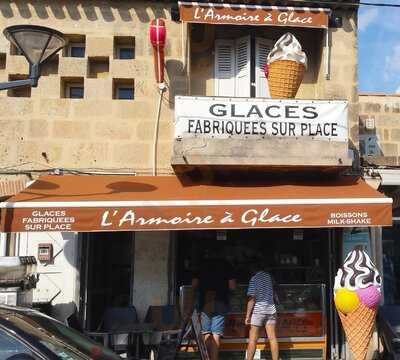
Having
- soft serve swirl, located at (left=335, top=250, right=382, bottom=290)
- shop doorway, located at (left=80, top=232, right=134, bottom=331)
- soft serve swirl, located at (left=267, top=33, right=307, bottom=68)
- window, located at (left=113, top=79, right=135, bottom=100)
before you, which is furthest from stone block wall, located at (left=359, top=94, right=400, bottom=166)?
shop doorway, located at (left=80, top=232, right=134, bottom=331)

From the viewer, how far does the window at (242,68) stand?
1084 centimetres

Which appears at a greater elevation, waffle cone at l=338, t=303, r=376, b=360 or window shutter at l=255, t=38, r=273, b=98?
window shutter at l=255, t=38, r=273, b=98

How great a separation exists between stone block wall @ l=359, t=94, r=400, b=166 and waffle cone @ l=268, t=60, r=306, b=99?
7.61ft

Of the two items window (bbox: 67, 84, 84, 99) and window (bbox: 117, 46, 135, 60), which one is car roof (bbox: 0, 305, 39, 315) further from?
window (bbox: 117, 46, 135, 60)

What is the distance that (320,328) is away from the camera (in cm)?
954

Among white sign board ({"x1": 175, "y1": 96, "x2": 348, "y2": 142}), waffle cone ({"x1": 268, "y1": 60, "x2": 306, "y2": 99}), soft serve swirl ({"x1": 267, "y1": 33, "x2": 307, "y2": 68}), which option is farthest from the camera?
waffle cone ({"x1": 268, "y1": 60, "x2": 306, "y2": 99})

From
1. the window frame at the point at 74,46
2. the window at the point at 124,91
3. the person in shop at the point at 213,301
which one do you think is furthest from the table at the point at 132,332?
the window frame at the point at 74,46

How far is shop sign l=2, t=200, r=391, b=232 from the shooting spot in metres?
8.22

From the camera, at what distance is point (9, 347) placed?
158 inches

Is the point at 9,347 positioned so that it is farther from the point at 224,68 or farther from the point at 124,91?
the point at 224,68

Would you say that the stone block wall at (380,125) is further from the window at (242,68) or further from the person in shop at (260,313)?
the person in shop at (260,313)

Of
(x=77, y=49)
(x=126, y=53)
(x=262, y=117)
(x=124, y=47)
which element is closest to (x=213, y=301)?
(x=262, y=117)

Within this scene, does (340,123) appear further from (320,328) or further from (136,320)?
(136,320)

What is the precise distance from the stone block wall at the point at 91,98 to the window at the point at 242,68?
2.93 feet
